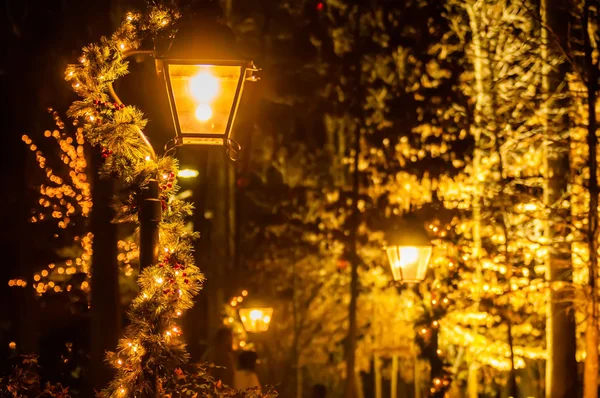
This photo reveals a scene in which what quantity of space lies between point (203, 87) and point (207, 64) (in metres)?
0.16

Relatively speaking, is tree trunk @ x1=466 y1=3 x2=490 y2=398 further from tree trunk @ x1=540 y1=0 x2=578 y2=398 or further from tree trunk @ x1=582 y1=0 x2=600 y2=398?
tree trunk @ x1=582 y1=0 x2=600 y2=398

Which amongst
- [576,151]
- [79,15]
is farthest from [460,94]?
[79,15]

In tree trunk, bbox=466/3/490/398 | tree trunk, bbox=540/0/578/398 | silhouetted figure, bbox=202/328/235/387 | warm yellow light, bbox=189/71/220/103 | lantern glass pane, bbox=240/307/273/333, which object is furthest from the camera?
lantern glass pane, bbox=240/307/273/333

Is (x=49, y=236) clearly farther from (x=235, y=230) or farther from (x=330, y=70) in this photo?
(x=330, y=70)

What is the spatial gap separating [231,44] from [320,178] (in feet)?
52.2

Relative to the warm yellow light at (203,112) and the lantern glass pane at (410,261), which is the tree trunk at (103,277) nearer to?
the lantern glass pane at (410,261)

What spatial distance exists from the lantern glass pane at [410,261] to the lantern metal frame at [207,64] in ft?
18.4

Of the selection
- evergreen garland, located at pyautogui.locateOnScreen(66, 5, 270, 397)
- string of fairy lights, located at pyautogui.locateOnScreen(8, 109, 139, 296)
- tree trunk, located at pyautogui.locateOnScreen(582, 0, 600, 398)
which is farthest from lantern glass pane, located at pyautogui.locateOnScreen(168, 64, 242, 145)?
string of fairy lights, located at pyautogui.locateOnScreen(8, 109, 139, 296)

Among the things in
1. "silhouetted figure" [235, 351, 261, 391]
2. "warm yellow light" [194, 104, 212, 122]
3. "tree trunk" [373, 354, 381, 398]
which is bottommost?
"tree trunk" [373, 354, 381, 398]

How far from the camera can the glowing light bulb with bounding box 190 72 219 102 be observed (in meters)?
4.57

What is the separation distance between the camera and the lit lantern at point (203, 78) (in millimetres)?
4477

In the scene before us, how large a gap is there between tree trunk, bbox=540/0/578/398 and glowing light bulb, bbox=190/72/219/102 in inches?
230

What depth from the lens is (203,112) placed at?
466 cm

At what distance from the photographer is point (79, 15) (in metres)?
10.1
